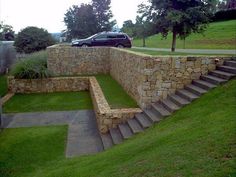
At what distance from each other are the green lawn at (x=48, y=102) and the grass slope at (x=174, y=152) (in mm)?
4014

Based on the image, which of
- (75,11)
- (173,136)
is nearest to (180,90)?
(173,136)

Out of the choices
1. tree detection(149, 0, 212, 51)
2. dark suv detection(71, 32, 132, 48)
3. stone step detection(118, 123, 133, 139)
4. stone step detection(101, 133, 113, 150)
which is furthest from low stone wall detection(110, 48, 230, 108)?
dark suv detection(71, 32, 132, 48)

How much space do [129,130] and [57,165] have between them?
8.41ft

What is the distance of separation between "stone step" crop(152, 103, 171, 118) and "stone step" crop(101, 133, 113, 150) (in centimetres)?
165

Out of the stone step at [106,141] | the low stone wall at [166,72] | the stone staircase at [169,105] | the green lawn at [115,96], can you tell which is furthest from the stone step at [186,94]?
the stone step at [106,141]

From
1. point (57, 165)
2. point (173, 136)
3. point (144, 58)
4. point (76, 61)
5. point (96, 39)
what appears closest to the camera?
point (173, 136)

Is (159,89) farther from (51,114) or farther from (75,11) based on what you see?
(75,11)

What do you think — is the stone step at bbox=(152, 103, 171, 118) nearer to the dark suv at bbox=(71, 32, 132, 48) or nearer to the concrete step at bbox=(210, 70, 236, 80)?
the concrete step at bbox=(210, 70, 236, 80)

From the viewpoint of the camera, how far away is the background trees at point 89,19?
45.1 m

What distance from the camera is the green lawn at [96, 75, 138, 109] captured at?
11.5 meters

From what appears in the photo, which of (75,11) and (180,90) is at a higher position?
(75,11)

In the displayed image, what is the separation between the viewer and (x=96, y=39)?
76.3 ft

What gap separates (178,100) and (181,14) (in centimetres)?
678

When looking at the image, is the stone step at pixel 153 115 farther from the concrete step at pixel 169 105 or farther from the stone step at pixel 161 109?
the concrete step at pixel 169 105
